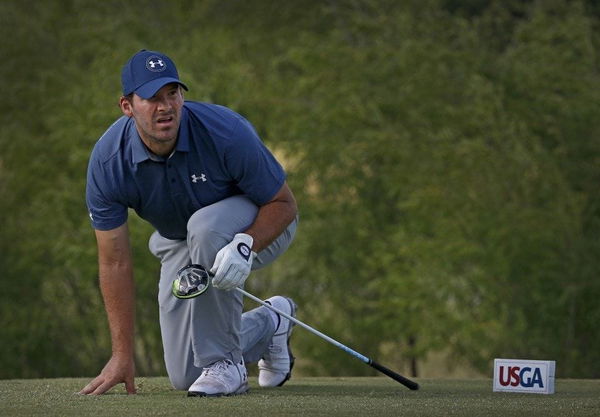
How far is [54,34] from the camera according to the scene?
10016 millimetres

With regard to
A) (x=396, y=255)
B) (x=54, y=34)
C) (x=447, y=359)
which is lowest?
(x=447, y=359)

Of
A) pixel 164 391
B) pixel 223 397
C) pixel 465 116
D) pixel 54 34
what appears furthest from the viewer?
pixel 54 34

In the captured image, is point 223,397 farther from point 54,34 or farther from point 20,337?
point 54,34

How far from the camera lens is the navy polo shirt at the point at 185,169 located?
402cm

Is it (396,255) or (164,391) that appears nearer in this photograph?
(164,391)

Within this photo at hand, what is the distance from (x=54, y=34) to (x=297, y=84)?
2.16 metres

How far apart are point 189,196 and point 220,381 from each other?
584 mm

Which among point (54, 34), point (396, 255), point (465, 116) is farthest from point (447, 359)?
point (54, 34)

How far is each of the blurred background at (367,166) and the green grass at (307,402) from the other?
3.38 meters

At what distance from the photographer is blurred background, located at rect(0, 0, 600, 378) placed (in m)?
8.05

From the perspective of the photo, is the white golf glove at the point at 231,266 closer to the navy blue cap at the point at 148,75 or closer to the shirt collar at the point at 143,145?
the shirt collar at the point at 143,145

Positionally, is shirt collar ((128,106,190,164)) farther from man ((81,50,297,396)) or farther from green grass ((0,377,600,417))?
green grass ((0,377,600,417))

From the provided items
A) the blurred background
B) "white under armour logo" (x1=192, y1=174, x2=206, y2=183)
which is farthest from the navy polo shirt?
the blurred background

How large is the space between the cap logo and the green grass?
0.98 metres
